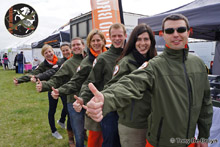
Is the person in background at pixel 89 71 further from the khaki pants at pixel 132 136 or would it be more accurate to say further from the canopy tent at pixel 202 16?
the canopy tent at pixel 202 16

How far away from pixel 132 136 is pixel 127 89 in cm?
77

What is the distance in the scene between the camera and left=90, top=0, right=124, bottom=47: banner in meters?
5.67

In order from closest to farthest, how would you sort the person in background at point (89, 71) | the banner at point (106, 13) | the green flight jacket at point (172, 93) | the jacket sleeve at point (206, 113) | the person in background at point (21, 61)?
the green flight jacket at point (172, 93)
the jacket sleeve at point (206, 113)
the person in background at point (89, 71)
the banner at point (106, 13)
the person in background at point (21, 61)

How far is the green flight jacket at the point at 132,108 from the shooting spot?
5.09 feet

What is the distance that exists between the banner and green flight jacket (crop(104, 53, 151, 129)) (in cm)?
411

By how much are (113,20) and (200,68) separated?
4.63m

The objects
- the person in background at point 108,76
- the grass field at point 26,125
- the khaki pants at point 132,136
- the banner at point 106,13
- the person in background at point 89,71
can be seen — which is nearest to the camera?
the khaki pants at point 132,136

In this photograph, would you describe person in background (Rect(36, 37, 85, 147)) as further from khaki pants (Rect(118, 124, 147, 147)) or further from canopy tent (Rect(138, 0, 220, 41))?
canopy tent (Rect(138, 0, 220, 41))

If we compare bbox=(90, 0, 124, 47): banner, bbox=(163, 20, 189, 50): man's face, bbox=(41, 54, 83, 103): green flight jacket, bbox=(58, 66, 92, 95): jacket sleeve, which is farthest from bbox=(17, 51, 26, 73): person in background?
bbox=(163, 20, 189, 50): man's face

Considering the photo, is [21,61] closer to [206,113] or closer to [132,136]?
[132,136]

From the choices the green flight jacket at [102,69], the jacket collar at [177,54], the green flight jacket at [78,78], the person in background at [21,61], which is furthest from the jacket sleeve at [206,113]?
the person in background at [21,61]

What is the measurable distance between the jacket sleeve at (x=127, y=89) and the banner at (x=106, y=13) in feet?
15.0

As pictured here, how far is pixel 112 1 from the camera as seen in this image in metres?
5.71

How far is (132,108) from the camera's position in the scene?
5.14 ft
